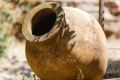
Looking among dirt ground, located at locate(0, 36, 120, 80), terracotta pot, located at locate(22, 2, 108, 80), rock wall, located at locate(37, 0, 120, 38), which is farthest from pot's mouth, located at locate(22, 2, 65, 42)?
rock wall, located at locate(37, 0, 120, 38)

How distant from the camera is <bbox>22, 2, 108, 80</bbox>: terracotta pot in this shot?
5.87 ft

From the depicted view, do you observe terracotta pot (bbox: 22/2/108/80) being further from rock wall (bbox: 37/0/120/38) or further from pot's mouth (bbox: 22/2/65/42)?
rock wall (bbox: 37/0/120/38)

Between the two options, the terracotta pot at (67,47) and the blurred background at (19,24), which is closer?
the terracotta pot at (67,47)

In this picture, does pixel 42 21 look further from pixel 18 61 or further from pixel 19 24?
pixel 19 24

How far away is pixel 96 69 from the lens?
1.97m

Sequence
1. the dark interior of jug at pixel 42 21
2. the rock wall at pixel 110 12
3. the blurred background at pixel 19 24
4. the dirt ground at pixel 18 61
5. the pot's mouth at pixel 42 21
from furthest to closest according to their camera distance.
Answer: the rock wall at pixel 110 12
the blurred background at pixel 19 24
the dirt ground at pixel 18 61
the dark interior of jug at pixel 42 21
the pot's mouth at pixel 42 21

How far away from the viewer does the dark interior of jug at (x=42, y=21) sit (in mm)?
2111

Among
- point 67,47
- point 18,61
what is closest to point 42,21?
point 67,47

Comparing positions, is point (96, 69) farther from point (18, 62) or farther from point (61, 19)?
point (18, 62)

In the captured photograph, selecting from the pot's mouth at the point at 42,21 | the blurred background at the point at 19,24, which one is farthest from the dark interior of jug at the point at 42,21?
the blurred background at the point at 19,24

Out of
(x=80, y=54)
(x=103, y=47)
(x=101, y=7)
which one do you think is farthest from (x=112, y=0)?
(x=80, y=54)

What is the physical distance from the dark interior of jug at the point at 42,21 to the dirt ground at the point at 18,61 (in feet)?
5.96

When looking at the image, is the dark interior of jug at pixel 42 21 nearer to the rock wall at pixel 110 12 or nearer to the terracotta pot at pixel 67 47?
the terracotta pot at pixel 67 47

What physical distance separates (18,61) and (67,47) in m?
3.36
